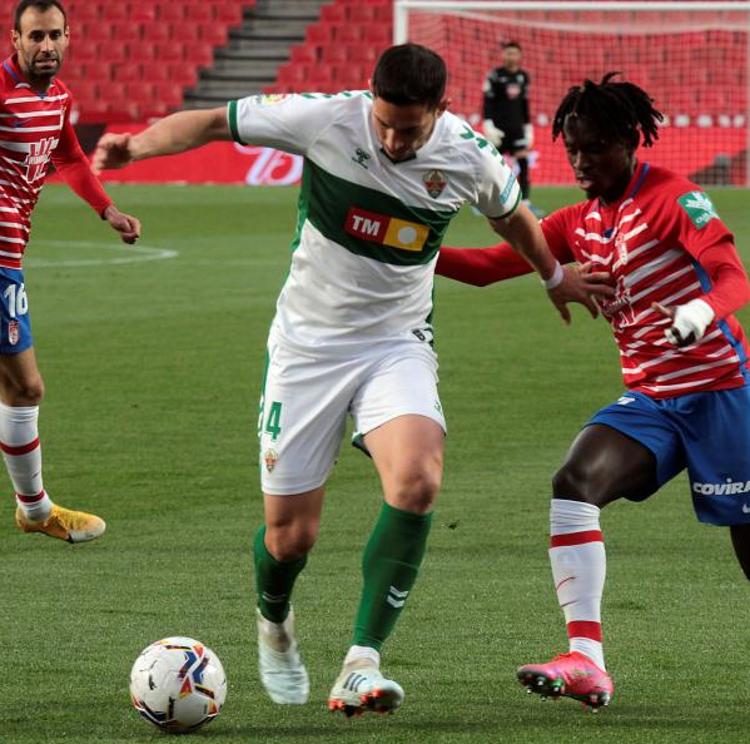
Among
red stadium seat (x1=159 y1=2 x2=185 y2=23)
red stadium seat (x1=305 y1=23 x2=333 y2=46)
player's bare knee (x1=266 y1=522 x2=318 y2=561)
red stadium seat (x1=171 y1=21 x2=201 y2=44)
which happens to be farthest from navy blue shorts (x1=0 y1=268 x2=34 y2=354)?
red stadium seat (x1=159 y1=2 x2=185 y2=23)

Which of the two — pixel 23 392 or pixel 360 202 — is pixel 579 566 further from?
pixel 23 392

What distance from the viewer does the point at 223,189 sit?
92.7 feet

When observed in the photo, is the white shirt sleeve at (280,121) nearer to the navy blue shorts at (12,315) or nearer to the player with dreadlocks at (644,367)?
the player with dreadlocks at (644,367)

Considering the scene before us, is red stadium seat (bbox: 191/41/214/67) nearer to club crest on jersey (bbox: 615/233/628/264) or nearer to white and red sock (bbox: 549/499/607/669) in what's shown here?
club crest on jersey (bbox: 615/233/628/264)

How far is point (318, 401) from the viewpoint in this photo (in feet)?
17.2

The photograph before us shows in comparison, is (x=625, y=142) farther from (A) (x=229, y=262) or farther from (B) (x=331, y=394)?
(A) (x=229, y=262)

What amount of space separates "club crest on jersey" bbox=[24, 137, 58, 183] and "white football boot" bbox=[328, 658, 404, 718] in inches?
133

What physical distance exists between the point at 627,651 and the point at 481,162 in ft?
5.58

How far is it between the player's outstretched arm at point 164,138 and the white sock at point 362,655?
1425 millimetres

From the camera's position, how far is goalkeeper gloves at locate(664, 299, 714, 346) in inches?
193

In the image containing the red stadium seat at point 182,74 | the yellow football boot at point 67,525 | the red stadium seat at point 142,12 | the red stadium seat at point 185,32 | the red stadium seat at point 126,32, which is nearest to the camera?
the yellow football boot at point 67,525

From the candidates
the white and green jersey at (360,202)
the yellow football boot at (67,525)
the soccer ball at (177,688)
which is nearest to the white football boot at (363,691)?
the soccer ball at (177,688)

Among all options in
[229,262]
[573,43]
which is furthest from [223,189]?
[229,262]

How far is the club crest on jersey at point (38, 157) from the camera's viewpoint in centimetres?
752
